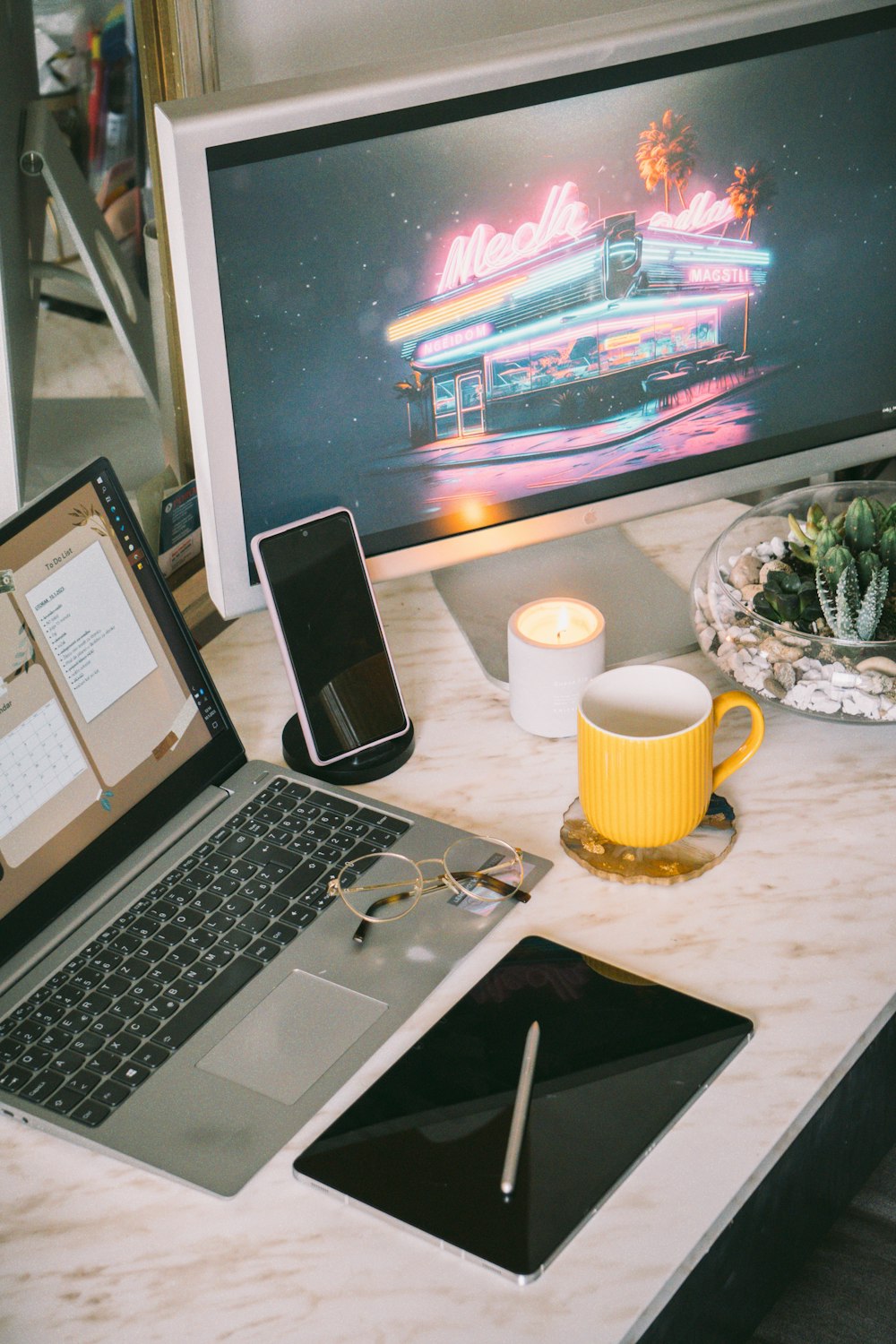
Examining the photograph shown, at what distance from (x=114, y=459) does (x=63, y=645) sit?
385 millimetres

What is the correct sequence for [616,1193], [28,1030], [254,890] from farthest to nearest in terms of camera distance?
[254,890], [28,1030], [616,1193]

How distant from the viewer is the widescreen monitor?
91 cm

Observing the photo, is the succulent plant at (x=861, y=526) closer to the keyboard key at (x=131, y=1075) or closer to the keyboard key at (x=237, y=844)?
the keyboard key at (x=237, y=844)

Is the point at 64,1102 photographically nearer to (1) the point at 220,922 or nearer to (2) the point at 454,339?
(1) the point at 220,922

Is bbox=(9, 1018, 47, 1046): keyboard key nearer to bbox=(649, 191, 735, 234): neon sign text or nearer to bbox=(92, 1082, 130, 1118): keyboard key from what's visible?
bbox=(92, 1082, 130, 1118): keyboard key

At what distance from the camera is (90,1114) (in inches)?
30.0

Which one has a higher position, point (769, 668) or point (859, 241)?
point (859, 241)

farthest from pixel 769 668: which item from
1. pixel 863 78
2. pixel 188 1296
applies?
pixel 188 1296

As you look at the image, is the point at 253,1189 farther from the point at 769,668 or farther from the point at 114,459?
the point at 114,459

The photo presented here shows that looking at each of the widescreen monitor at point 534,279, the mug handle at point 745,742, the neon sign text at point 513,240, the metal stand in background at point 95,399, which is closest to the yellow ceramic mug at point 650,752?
the mug handle at point 745,742

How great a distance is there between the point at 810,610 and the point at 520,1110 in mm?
477

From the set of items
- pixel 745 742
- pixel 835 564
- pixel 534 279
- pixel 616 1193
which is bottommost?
pixel 616 1193

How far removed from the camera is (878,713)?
1.00 metres

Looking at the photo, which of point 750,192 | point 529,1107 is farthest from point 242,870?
point 750,192
